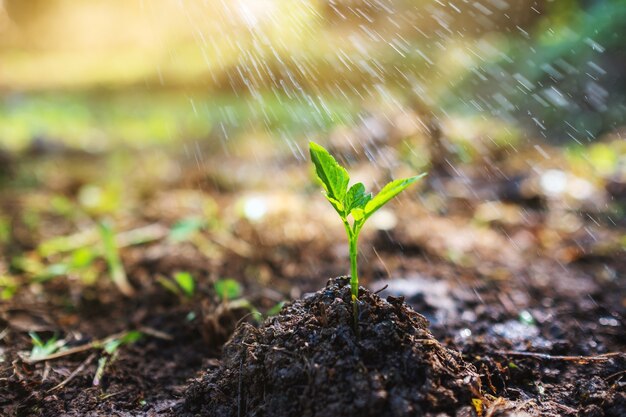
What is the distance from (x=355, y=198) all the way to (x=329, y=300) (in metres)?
0.28

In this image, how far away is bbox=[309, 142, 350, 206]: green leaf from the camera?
42.1 inches

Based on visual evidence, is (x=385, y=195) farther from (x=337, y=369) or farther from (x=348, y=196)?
(x=337, y=369)

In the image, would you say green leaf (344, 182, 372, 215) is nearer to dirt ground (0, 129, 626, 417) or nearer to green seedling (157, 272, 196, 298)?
dirt ground (0, 129, 626, 417)

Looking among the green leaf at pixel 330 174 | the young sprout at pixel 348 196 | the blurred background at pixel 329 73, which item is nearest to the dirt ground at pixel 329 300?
the young sprout at pixel 348 196

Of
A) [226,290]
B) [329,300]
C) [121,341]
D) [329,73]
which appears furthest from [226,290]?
[329,73]

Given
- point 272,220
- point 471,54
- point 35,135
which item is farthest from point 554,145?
point 35,135

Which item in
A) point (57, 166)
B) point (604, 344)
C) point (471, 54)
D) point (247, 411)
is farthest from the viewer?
point (471, 54)

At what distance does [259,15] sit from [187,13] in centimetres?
370

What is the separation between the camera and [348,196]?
1109mm

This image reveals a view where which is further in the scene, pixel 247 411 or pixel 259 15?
Result: pixel 259 15

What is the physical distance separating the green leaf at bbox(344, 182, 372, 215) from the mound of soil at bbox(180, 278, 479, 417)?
23cm

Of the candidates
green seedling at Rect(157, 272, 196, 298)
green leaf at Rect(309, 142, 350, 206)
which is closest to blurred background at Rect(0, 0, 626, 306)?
green seedling at Rect(157, 272, 196, 298)

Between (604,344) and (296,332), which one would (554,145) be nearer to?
(604,344)

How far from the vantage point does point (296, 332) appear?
3.68 feet
